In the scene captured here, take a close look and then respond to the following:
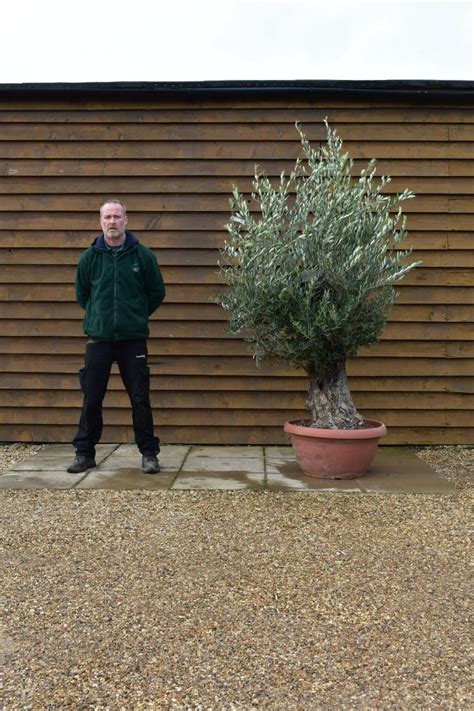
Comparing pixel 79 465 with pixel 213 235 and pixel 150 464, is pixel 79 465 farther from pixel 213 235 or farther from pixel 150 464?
pixel 213 235

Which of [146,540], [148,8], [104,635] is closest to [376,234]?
[146,540]

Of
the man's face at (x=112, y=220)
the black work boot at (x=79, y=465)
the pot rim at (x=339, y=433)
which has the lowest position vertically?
the black work boot at (x=79, y=465)

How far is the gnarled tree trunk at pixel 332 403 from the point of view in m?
4.12

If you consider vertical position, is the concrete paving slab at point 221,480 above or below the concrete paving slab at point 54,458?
above

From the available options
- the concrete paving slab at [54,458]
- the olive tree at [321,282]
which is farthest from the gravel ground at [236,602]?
the olive tree at [321,282]

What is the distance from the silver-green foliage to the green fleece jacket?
64 cm

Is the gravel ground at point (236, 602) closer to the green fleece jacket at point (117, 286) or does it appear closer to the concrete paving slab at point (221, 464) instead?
the concrete paving slab at point (221, 464)

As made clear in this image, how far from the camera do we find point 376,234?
12.8 ft

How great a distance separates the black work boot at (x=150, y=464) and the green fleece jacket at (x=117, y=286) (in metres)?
0.82

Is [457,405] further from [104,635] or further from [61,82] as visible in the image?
[61,82]

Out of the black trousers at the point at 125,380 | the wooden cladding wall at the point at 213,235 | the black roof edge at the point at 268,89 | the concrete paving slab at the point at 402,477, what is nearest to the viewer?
the concrete paving slab at the point at 402,477

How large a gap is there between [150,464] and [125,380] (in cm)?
60

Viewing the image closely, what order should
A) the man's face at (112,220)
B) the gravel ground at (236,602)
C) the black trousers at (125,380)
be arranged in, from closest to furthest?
the gravel ground at (236,602) < the man's face at (112,220) < the black trousers at (125,380)

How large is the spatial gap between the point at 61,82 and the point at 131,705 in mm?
4695
